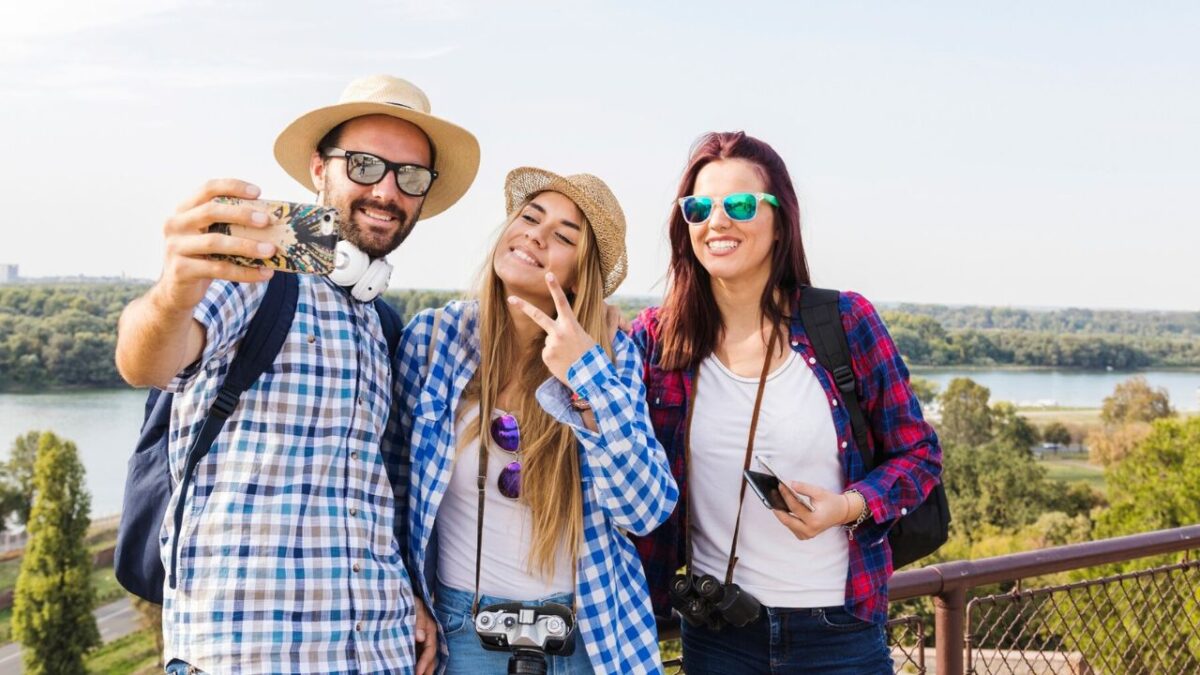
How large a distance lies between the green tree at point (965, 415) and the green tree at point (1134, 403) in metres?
12.0

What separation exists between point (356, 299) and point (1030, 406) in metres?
104

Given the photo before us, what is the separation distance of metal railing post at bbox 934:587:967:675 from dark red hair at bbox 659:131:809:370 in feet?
4.11

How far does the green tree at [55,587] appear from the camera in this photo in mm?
47844

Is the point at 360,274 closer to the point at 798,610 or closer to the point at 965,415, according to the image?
the point at 798,610

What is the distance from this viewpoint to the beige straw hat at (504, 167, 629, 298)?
2.58m

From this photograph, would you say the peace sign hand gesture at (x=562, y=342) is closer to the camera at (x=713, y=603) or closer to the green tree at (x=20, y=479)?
the camera at (x=713, y=603)

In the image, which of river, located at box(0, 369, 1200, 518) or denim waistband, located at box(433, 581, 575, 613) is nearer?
denim waistband, located at box(433, 581, 575, 613)

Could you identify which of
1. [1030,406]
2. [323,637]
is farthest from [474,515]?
[1030,406]

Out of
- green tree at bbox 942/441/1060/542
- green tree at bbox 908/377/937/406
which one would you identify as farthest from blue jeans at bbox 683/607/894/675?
green tree at bbox 908/377/937/406

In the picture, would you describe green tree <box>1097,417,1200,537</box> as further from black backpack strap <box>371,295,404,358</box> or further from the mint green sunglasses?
black backpack strap <box>371,295,404,358</box>

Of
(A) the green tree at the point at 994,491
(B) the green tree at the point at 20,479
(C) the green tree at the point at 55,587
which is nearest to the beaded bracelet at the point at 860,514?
(C) the green tree at the point at 55,587

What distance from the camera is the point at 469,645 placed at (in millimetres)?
2311

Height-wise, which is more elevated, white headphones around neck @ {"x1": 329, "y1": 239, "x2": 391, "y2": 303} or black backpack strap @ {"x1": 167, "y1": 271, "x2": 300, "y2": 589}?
white headphones around neck @ {"x1": 329, "y1": 239, "x2": 391, "y2": 303}

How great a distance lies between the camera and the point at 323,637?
6.44 ft
